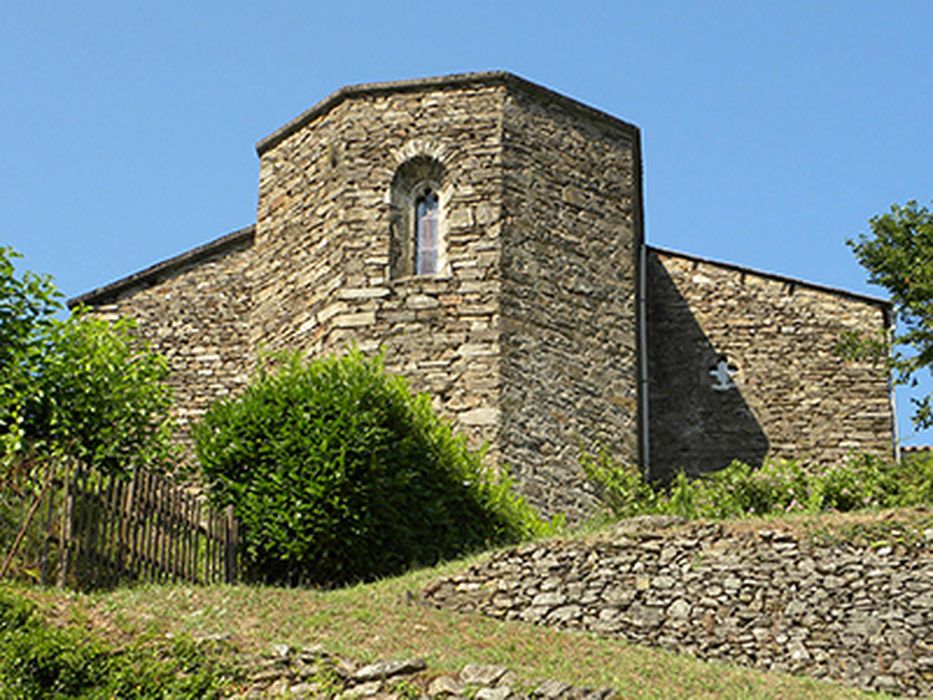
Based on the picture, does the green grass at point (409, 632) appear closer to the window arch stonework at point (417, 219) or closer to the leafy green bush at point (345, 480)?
the leafy green bush at point (345, 480)

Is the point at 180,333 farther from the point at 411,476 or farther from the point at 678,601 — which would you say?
the point at 678,601

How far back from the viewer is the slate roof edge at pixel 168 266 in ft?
69.2

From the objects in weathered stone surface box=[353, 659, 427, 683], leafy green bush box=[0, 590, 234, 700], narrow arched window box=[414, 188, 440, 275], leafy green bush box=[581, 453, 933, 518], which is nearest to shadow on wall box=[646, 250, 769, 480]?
leafy green bush box=[581, 453, 933, 518]

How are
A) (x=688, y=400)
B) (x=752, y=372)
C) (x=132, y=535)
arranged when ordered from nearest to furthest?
(x=132, y=535)
(x=688, y=400)
(x=752, y=372)

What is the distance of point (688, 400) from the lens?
21.2m

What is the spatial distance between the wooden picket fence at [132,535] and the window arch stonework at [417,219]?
5382mm

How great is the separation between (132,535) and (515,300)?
6589 mm

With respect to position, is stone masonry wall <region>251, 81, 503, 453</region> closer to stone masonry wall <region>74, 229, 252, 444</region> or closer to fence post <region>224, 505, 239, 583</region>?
stone masonry wall <region>74, 229, 252, 444</region>

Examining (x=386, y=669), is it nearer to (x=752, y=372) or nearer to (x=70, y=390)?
(x=70, y=390)

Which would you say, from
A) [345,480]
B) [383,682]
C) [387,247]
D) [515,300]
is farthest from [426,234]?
[383,682]

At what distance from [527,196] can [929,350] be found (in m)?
5.33

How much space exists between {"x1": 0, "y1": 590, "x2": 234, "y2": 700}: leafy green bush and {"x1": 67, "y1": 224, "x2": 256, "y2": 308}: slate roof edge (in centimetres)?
1023

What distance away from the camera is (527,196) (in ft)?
62.4

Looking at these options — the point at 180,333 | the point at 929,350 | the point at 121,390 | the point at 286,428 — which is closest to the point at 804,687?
the point at 286,428
